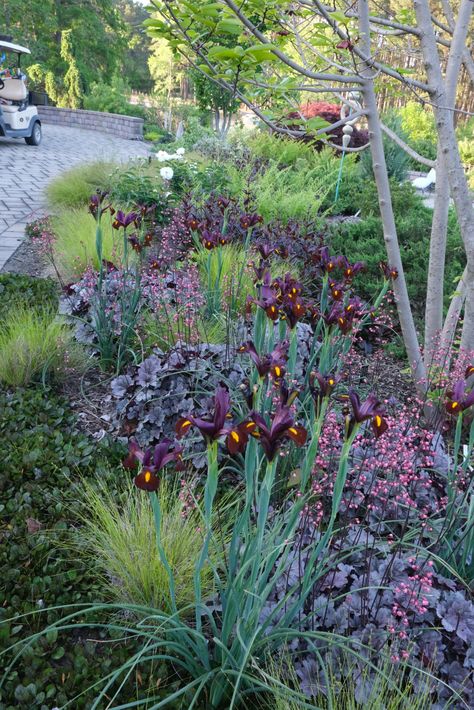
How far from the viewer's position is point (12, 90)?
472 inches

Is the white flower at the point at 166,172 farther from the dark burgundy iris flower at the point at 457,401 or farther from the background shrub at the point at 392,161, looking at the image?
the dark burgundy iris flower at the point at 457,401

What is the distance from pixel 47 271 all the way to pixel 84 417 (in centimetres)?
252

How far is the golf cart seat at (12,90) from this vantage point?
471 inches

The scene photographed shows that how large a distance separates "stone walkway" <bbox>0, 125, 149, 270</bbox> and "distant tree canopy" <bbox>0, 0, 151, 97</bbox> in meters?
3.67

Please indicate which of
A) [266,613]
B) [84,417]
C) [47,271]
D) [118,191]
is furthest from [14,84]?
[266,613]

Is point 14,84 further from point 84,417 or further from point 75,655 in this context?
point 75,655

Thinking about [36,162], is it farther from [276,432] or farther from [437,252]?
[276,432]

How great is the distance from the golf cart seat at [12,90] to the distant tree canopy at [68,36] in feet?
31.1

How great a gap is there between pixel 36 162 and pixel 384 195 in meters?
9.55

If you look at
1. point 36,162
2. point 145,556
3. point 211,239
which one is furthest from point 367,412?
point 36,162

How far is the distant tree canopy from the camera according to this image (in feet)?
66.0

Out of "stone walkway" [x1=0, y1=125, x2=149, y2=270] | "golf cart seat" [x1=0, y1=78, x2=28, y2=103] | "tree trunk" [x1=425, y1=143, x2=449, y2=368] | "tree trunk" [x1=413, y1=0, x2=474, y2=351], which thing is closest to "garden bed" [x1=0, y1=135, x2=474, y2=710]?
"tree trunk" [x1=425, y1=143, x2=449, y2=368]

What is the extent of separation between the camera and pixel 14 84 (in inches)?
471

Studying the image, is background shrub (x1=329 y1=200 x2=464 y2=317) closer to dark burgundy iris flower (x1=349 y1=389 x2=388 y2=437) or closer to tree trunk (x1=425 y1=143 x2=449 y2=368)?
tree trunk (x1=425 y1=143 x2=449 y2=368)
